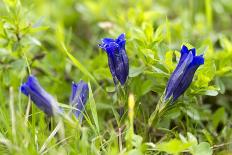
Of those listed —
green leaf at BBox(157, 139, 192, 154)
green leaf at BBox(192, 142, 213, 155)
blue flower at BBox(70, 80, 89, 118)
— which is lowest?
green leaf at BBox(192, 142, 213, 155)

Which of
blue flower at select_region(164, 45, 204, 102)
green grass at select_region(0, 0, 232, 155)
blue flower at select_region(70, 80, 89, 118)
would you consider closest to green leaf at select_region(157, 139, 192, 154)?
green grass at select_region(0, 0, 232, 155)

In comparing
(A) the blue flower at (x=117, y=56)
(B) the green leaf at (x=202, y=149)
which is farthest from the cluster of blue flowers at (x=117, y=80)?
(B) the green leaf at (x=202, y=149)

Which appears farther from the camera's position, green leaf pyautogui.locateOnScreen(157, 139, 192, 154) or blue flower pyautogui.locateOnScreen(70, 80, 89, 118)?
blue flower pyautogui.locateOnScreen(70, 80, 89, 118)

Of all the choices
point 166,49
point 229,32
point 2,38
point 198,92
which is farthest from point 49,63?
point 229,32

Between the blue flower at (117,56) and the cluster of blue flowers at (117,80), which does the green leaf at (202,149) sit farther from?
the blue flower at (117,56)

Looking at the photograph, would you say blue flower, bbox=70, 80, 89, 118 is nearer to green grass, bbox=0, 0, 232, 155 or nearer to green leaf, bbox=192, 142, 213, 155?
green grass, bbox=0, 0, 232, 155

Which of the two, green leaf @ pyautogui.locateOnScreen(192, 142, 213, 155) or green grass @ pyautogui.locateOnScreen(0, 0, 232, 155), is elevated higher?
green grass @ pyautogui.locateOnScreen(0, 0, 232, 155)

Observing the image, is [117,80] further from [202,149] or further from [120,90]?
[202,149]
